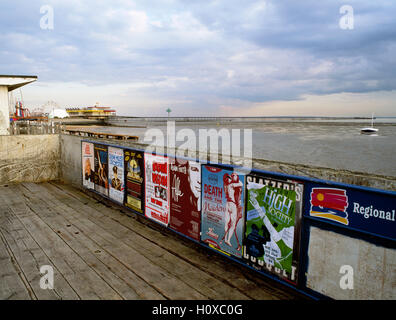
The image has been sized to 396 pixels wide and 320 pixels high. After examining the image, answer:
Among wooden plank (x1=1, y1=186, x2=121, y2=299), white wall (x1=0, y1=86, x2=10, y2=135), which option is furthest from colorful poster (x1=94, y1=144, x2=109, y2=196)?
white wall (x1=0, y1=86, x2=10, y2=135)

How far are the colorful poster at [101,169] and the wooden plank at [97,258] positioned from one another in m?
1.00

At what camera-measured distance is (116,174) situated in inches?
252

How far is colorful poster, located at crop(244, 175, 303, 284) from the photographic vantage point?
3.11 meters

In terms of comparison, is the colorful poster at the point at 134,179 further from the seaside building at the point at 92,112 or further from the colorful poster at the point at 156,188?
the seaside building at the point at 92,112

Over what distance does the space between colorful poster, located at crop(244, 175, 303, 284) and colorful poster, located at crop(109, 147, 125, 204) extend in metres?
3.45

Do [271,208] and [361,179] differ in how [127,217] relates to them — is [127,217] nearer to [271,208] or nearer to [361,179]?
[271,208]

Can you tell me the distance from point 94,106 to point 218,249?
205 metres

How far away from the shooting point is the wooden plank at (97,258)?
332 centimetres

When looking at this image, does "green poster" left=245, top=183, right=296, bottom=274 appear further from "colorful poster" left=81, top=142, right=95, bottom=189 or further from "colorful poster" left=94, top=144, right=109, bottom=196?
"colorful poster" left=81, top=142, right=95, bottom=189

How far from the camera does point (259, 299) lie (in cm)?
Result: 316

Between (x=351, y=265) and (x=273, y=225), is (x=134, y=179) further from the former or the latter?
(x=351, y=265)

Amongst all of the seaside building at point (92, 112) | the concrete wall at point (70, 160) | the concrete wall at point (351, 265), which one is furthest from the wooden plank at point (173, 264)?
the seaside building at point (92, 112)

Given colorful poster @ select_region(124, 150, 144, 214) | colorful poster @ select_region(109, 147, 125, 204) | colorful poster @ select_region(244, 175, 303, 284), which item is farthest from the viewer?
colorful poster @ select_region(109, 147, 125, 204)
